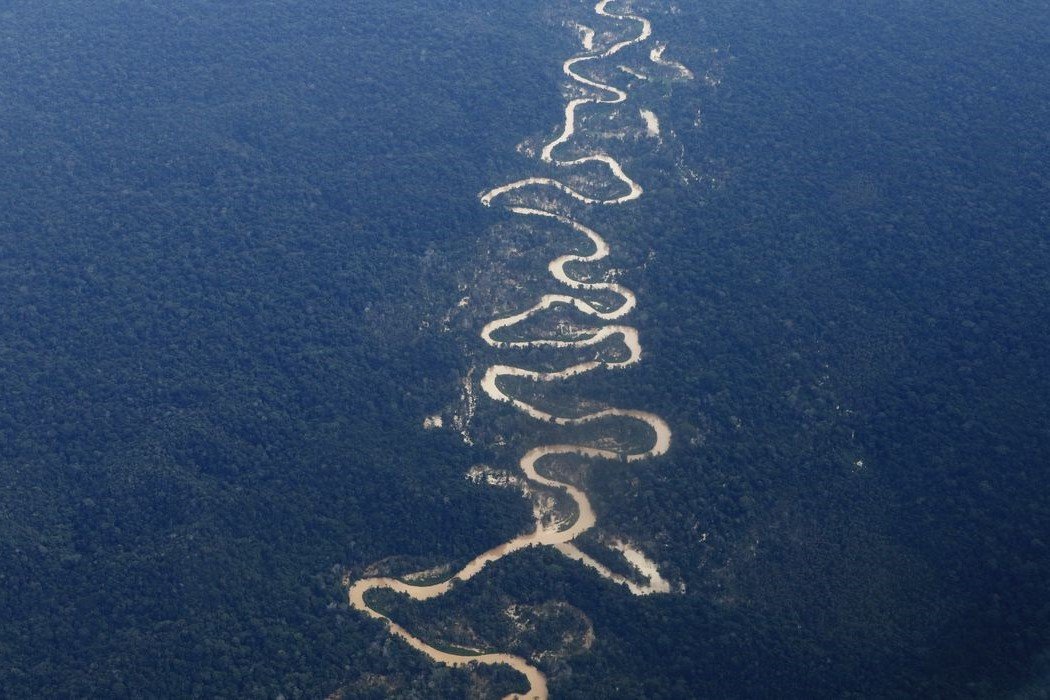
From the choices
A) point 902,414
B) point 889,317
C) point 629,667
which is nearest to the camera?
point 629,667

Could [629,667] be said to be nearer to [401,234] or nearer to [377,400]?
[377,400]

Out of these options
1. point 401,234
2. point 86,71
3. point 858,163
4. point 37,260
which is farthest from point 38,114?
point 858,163

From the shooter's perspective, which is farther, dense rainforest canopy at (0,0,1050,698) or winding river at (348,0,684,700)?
winding river at (348,0,684,700)

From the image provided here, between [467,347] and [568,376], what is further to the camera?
[467,347]

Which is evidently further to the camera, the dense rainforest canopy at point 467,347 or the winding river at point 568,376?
the winding river at point 568,376

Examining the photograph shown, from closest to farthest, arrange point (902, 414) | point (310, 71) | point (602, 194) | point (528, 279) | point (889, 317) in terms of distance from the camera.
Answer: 1. point (902, 414)
2. point (889, 317)
3. point (528, 279)
4. point (602, 194)
5. point (310, 71)

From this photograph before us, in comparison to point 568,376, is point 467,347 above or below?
below

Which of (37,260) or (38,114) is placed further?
(38,114)

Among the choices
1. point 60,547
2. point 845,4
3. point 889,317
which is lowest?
point 60,547
